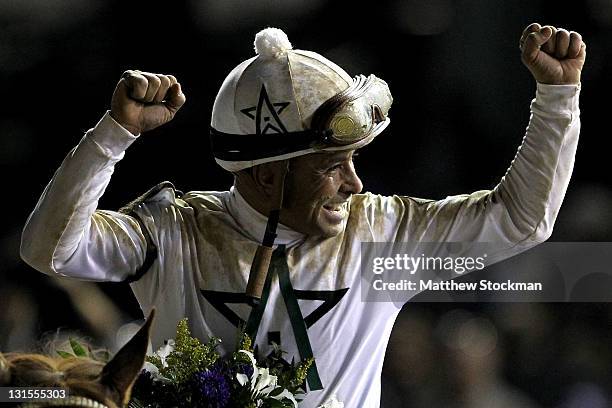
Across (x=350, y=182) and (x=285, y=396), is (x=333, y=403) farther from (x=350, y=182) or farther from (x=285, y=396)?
(x=350, y=182)

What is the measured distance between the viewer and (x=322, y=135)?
2.38 m

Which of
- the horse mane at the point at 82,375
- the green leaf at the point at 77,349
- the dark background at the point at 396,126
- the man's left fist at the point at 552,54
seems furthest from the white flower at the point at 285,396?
the dark background at the point at 396,126

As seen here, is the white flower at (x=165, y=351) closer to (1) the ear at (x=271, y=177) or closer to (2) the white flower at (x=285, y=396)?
(2) the white flower at (x=285, y=396)

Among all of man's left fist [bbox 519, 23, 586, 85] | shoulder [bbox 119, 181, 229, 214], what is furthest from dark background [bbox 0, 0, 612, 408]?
man's left fist [bbox 519, 23, 586, 85]

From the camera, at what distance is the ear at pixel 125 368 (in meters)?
1.59

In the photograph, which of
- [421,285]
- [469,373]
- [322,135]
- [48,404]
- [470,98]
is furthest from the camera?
[470,98]

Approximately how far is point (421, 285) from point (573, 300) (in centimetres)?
164

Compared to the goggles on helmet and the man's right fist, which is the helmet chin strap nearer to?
the goggles on helmet

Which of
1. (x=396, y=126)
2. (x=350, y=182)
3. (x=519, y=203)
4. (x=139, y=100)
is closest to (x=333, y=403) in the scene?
(x=350, y=182)

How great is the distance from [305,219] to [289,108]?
0.76 ft

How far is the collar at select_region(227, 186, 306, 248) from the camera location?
8.29 ft

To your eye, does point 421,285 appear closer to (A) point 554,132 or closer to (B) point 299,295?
(B) point 299,295

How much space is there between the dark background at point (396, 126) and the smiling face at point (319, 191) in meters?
1.05

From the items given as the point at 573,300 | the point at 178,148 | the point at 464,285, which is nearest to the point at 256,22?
the point at 178,148
